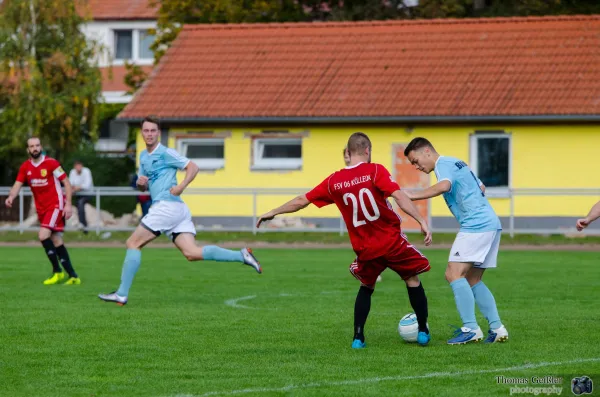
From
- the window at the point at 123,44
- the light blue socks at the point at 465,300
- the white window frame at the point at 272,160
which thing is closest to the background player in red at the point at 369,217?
the light blue socks at the point at 465,300

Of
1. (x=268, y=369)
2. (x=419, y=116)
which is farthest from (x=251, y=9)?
(x=268, y=369)

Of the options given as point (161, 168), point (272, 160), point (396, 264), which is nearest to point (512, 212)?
point (272, 160)

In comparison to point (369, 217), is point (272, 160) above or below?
above

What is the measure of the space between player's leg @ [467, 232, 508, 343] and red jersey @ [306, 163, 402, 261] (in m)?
0.90

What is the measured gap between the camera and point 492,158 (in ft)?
109

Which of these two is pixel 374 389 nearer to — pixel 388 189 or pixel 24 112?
pixel 388 189

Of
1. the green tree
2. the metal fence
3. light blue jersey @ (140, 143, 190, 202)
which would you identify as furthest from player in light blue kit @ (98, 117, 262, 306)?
the green tree

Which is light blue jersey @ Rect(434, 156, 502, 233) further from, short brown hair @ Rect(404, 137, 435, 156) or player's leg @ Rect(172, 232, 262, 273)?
player's leg @ Rect(172, 232, 262, 273)

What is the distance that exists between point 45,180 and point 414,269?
8033 millimetres

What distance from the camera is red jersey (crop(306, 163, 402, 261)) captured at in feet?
33.7

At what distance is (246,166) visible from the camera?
1374 inches

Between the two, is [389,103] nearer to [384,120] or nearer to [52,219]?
[384,120]

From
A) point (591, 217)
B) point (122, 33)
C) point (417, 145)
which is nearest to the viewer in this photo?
point (591, 217)

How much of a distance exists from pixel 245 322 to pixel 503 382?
14.7 feet
